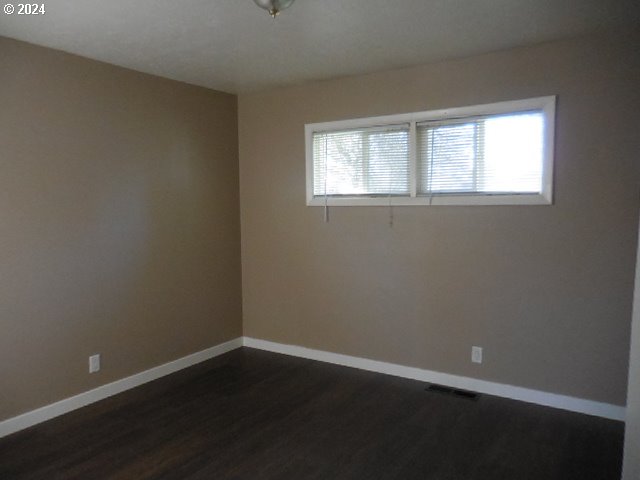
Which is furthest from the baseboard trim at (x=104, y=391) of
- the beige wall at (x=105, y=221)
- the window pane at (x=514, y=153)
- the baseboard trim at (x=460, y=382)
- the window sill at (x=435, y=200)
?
the window pane at (x=514, y=153)

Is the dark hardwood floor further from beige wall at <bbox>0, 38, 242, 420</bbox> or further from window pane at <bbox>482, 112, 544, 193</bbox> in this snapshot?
window pane at <bbox>482, 112, 544, 193</bbox>

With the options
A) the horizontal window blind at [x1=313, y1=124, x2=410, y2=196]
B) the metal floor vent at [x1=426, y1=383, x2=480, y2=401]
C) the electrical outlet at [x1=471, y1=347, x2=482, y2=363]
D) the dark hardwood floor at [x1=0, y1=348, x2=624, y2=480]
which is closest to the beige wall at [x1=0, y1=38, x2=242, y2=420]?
the dark hardwood floor at [x1=0, y1=348, x2=624, y2=480]

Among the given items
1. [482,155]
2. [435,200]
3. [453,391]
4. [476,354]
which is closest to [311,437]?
[453,391]

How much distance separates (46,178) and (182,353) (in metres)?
1.84

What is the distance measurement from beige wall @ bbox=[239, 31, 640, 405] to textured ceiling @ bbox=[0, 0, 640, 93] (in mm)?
289

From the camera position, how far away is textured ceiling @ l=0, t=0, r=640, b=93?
8.27 feet

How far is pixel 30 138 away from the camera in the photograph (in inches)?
120

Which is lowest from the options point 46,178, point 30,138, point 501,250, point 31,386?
point 31,386

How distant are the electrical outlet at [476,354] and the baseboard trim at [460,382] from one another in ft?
0.49

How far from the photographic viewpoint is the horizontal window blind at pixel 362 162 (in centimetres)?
383

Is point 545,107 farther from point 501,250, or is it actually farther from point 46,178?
point 46,178

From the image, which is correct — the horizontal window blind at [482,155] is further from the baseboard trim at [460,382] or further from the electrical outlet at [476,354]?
the baseboard trim at [460,382]

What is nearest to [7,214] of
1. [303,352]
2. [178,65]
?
[178,65]

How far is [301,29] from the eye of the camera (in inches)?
112
